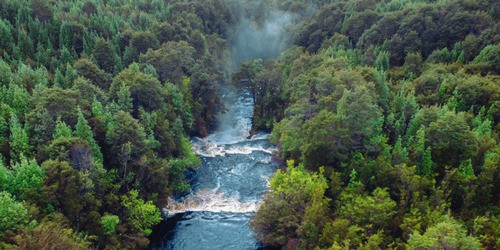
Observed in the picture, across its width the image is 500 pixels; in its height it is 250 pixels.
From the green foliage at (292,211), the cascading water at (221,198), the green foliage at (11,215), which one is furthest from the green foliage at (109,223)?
the green foliage at (292,211)

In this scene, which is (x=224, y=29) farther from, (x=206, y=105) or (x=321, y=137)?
(x=321, y=137)

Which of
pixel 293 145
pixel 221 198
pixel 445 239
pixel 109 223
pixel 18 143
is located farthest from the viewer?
pixel 293 145

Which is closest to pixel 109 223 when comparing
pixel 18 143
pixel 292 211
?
pixel 18 143

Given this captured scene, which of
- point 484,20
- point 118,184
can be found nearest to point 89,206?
point 118,184

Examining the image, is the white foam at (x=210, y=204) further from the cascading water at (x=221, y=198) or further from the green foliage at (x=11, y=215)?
the green foliage at (x=11, y=215)

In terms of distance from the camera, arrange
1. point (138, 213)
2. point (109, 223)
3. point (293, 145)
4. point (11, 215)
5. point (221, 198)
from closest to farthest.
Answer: point (11, 215) → point (109, 223) → point (138, 213) → point (221, 198) → point (293, 145)

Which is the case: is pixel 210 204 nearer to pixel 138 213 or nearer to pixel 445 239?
pixel 138 213

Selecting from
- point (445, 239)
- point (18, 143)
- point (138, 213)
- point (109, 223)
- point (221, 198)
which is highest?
point (18, 143)
